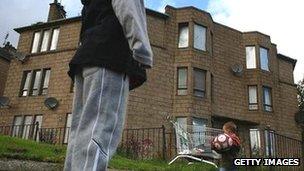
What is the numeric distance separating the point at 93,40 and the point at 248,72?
2749 cm

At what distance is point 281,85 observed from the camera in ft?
99.7

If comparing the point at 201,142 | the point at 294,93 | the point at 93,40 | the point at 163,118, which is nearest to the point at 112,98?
the point at 93,40

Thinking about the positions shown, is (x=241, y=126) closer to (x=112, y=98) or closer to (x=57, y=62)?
(x=57, y=62)

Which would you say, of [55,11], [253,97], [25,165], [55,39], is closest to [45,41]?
[55,39]

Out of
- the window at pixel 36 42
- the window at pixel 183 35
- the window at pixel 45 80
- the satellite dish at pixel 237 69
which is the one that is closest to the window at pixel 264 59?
the satellite dish at pixel 237 69

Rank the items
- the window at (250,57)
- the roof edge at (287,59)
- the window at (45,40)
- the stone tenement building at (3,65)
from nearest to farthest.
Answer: the window at (45,40) → the window at (250,57) → the roof edge at (287,59) → the stone tenement building at (3,65)

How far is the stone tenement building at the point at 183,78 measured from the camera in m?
24.5

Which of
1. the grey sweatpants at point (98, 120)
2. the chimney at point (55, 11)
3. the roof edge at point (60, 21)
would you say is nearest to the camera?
the grey sweatpants at point (98, 120)

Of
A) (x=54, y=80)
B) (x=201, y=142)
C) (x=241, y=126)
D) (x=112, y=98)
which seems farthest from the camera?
(x=241, y=126)

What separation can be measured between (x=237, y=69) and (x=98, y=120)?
26.6m

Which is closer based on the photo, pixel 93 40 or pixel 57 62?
pixel 93 40

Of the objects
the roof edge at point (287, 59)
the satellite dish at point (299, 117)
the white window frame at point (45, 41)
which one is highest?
the roof edge at point (287, 59)

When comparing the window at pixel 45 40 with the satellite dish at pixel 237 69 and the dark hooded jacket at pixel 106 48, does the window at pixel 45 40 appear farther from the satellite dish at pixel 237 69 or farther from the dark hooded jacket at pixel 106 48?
the dark hooded jacket at pixel 106 48

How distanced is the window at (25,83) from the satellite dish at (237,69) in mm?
13637
